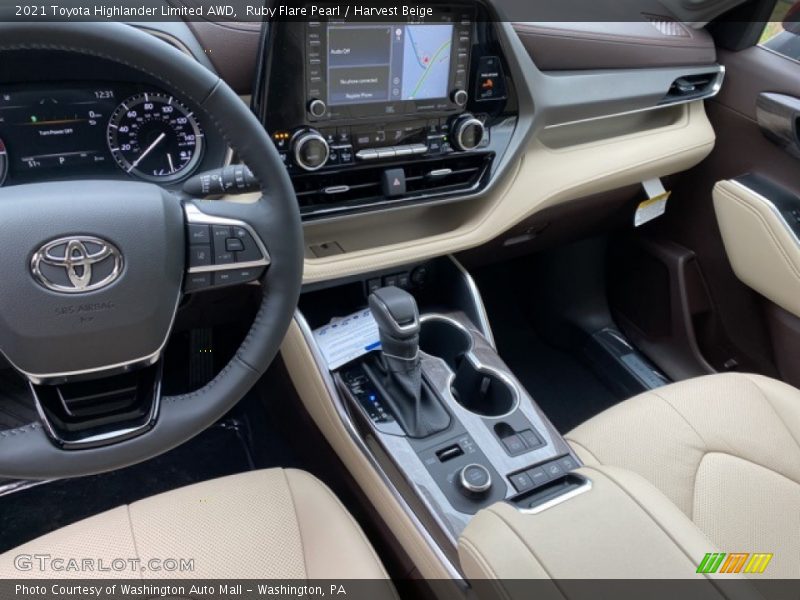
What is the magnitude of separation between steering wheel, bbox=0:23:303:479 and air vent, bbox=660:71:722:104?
1.17 metres

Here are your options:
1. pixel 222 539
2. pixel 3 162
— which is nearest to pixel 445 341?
pixel 222 539

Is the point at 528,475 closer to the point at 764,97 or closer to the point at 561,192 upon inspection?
the point at 561,192

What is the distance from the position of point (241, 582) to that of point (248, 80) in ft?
2.51

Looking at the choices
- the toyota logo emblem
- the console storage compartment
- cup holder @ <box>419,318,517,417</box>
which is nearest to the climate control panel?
cup holder @ <box>419,318,517,417</box>

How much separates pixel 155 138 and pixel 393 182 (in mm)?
434

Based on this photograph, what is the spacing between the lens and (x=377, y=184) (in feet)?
4.35

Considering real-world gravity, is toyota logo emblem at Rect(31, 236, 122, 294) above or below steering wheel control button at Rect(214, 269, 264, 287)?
above

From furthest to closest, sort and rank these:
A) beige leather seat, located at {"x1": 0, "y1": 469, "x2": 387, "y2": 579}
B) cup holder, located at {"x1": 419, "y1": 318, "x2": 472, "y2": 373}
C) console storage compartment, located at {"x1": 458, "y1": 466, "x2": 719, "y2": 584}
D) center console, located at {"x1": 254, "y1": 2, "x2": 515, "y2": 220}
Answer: cup holder, located at {"x1": 419, "y1": 318, "x2": 472, "y2": 373}, center console, located at {"x1": 254, "y1": 2, "x2": 515, "y2": 220}, beige leather seat, located at {"x1": 0, "y1": 469, "x2": 387, "y2": 579}, console storage compartment, located at {"x1": 458, "y1": 466, "x2": 719, "y2": 584}

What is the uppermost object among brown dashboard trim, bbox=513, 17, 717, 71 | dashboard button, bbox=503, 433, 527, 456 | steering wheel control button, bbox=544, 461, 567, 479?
brown dashboard trim, bbox=513, 17, 717, 71

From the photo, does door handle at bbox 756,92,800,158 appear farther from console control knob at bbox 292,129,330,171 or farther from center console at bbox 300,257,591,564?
console control knob at bbox 292,129,330,171

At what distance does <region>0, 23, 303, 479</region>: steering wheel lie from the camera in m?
0.74

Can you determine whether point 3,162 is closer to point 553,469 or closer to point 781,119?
point 553,469

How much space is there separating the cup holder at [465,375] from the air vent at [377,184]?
0.27 metres

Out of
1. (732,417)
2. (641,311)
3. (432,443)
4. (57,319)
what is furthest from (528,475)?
(641,311)
